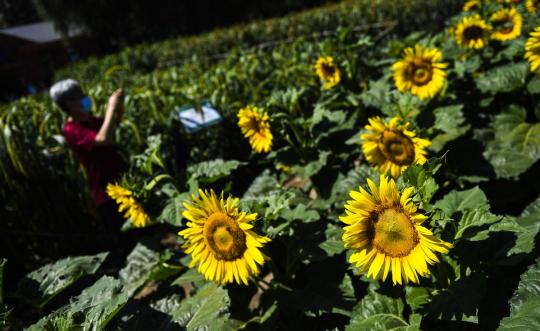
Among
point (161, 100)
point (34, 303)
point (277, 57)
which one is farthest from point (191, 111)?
point (277, 57)

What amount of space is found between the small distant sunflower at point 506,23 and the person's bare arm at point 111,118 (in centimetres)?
275

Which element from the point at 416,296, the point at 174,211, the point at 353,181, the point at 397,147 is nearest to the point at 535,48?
the point at 397,147

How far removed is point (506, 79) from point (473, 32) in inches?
18.4

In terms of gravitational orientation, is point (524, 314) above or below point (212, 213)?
below

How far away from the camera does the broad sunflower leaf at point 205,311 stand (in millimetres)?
1827

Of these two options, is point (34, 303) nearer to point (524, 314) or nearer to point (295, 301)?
point (295, 301)

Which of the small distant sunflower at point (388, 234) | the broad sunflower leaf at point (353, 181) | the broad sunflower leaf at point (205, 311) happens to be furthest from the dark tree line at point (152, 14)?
the small distant sunflower at point (388, 234)

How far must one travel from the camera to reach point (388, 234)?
1.32m

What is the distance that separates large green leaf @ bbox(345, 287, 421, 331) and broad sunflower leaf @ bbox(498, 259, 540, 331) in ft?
1.12

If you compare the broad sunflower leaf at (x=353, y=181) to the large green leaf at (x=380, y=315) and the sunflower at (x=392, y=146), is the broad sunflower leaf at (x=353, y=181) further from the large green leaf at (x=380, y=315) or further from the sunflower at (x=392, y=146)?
the large green leaf at (x=380, y=315)

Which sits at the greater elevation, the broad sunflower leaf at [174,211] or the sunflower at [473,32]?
the sunflower at [473,32]

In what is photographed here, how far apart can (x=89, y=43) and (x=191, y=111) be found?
111 ft

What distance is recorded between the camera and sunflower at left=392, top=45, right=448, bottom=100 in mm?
2389

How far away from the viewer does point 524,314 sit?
129 cm
